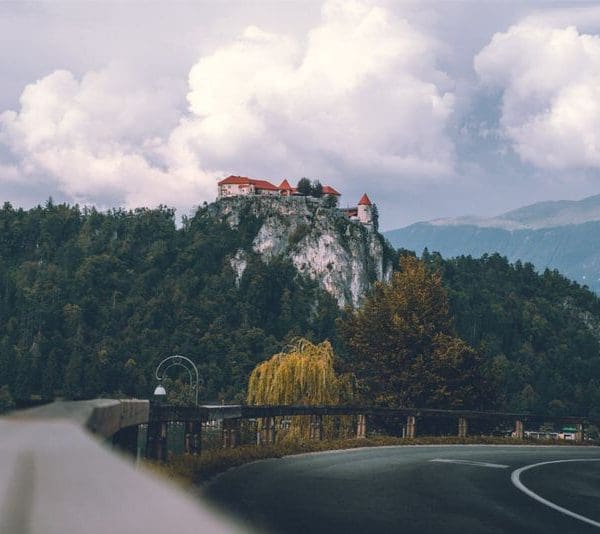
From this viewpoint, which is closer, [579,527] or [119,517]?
[119,517]

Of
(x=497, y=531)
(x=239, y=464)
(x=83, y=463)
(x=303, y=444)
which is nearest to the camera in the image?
(x=83, y=463)

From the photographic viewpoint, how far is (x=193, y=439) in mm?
18078

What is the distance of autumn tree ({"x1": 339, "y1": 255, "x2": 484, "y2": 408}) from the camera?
49.3 metres

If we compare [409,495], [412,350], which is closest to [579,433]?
[412,350]

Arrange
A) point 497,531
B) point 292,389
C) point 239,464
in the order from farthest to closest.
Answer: point 292,389
point 239,464
point 497,531

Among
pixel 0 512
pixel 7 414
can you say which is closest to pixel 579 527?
pixel 7 414

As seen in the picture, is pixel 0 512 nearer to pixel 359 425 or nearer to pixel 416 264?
pixel 359 425

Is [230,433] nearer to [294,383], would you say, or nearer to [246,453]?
[246,453]

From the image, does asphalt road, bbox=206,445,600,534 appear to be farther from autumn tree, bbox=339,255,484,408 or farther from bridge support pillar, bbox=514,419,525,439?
autumn tree, bbox=339,255,484,408

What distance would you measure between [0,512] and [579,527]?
29.8 feet

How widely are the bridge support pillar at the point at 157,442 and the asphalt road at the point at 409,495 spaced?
3.00 feet

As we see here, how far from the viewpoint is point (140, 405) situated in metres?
12.6

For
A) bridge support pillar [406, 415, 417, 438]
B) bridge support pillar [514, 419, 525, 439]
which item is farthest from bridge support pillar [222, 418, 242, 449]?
bridge support pillar [514, 419, 525, 439]

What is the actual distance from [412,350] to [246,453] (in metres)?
31.4
